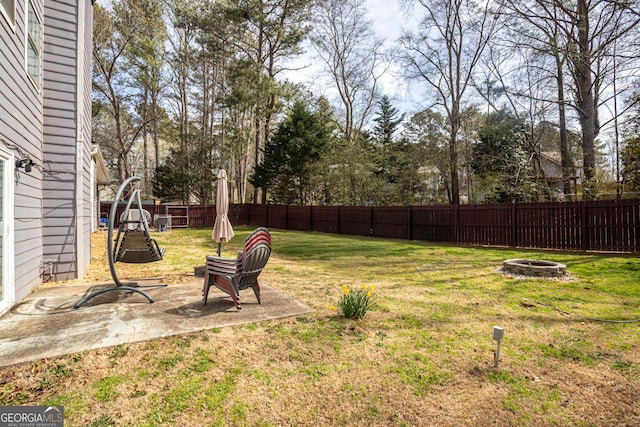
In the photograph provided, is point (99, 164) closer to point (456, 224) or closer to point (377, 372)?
point (377, 372)

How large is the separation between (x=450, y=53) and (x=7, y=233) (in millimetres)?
18580

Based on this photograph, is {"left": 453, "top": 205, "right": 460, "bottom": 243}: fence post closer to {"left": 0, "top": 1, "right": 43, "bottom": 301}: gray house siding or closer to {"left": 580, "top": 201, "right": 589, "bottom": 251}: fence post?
{"left": 580, "top": 201, "right": 589, "bottom": 251}: fence post

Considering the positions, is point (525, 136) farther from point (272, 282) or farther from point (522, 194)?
point (272, 282)

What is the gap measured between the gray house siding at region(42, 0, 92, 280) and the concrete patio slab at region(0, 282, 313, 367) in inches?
36.2

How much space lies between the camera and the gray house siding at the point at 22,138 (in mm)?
3725

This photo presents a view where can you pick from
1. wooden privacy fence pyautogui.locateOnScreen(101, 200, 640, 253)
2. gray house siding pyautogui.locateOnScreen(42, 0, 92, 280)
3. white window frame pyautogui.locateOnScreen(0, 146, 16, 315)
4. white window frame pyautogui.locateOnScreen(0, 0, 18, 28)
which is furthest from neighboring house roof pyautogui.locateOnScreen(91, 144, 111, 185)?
wooden privacy fence pyautogui.locateOnScreen(101, 200, 640, 253)

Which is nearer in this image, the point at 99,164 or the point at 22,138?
the point at 22,138

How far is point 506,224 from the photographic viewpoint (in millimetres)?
10109

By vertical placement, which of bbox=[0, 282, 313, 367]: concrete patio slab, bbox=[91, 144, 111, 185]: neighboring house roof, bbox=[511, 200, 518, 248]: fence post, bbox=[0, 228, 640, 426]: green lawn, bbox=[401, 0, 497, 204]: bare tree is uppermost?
bbox=[401, 0, 497, 204]: bare tree

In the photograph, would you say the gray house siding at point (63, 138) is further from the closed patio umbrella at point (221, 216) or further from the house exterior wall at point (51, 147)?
the closed patio umbrella at point (221, 216)

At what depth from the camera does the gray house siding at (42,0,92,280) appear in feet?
17.3

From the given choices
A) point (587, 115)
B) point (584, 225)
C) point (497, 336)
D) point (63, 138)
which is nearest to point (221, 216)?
point (63, 138)

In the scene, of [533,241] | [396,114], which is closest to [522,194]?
[533,241]

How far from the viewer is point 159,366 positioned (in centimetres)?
252
